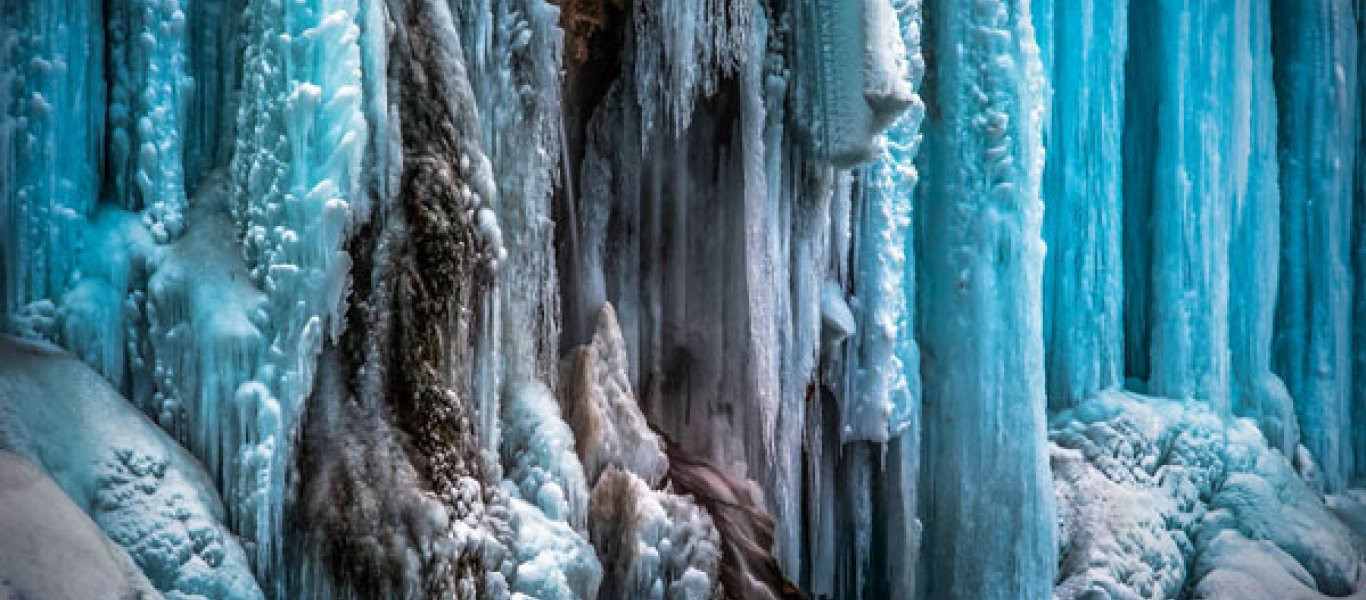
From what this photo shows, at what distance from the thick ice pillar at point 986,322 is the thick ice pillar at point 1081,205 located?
50.7 inches

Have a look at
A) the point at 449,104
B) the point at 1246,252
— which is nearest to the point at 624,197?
the point at 449,104

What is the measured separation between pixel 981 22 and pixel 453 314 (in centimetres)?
410

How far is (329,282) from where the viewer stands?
553 cm

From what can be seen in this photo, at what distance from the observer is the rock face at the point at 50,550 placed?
15.5 ft

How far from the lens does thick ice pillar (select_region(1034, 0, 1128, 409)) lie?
10.6 metres

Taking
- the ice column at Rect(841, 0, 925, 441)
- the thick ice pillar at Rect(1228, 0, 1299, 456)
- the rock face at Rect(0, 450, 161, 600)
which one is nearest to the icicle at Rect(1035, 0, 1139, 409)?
the thick ice pillar at Rect(1228, 0, 1299, 456)

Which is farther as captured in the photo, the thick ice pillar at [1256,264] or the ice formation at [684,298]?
the thick ice pillar at [1256,264]

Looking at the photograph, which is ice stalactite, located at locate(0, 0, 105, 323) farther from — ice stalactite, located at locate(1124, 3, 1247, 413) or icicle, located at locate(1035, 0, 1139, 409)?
ice stalactite, located at locate(1124, 3, 1247, 413)

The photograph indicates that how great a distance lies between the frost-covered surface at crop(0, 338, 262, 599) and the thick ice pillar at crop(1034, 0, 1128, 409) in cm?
622

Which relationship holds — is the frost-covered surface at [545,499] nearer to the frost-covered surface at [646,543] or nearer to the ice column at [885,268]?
the frost-covered surface at [646,543]

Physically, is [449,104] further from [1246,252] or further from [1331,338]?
Answer: [1331,338]

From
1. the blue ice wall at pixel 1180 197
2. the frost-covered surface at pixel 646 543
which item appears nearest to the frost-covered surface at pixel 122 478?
the frost-covered surface at pixel 646 543

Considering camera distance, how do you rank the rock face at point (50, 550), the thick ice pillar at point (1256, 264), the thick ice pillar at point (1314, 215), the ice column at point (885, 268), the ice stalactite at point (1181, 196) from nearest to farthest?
1. the rock face at point (50, 550)
2. the ice column at point (885, 268)
3. the ice stalactite at point (1181, 196)
4. the thick ice pillar at point (1256, 264)
5. the thick ice pillar at point (1314, 215)

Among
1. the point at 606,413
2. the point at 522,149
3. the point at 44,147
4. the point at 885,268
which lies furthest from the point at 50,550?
→ the point at 885,268
